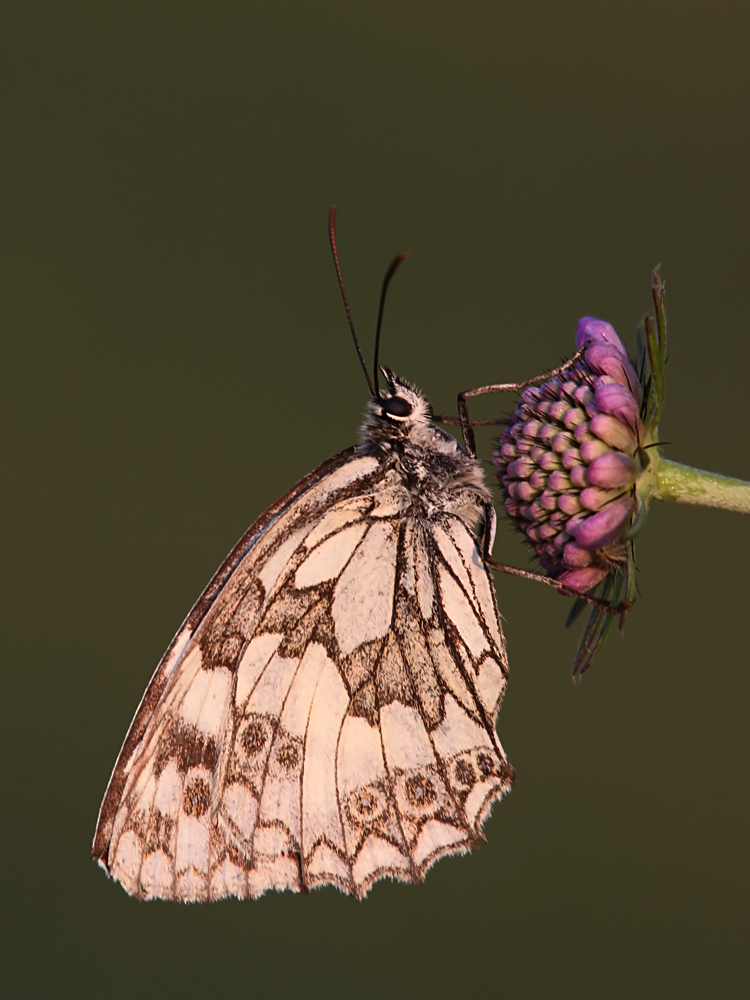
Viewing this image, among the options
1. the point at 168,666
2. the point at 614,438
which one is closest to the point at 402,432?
the point at 614,438

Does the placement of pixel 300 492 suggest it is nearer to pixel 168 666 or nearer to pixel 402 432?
pixel 402 432

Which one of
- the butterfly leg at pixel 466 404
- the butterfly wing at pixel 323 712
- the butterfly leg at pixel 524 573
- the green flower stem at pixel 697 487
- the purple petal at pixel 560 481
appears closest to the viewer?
the green flower stem at pixel 697 487

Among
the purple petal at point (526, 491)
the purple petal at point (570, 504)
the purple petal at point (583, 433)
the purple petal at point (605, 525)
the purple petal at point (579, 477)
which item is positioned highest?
the purple petal at point (583, 433)

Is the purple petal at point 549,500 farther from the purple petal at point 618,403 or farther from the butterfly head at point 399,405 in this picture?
the butterfly head at point 399,405

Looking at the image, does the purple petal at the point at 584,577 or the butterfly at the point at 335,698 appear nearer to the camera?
the purple petal at the point at 584,577

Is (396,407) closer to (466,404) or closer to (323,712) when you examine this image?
(466,404)

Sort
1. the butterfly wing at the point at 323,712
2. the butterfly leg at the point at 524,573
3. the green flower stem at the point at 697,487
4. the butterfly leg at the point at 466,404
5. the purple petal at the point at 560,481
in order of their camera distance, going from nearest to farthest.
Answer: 1. the green flower stem at the point at 697,487
2. the butterfly leg at the point at 524,573
3. the purple petal at the point at 560,481
4. the butterfly wing at the point at 323,712
5. the butterfly leg at the point at 466,404

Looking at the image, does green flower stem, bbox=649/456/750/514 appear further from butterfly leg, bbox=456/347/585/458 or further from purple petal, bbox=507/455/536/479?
butterfly leg, bbox=456/347/585/458

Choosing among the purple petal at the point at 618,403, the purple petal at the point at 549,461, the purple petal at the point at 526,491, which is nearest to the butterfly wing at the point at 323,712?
the purple petal at the point at 526,491
